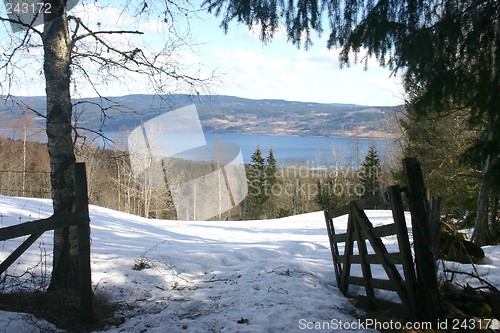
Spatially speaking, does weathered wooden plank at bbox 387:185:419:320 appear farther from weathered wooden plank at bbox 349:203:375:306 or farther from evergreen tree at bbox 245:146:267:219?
evergreen tree at bbox 245:146:267:219

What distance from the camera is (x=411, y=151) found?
21.7 metres

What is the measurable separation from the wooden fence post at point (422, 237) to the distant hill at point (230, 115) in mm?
4008

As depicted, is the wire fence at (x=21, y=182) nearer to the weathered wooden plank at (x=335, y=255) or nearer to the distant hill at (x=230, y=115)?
the distant hill at (x=230, y=115)

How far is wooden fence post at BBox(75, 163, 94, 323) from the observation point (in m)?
4.53

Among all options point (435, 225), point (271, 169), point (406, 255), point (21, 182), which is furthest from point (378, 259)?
point (271, 169)

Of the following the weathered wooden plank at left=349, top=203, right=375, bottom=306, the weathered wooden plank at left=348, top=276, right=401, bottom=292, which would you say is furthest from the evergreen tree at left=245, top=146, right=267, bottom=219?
the weathered wooden plank at left=349, top=203, right=375, bottom=306

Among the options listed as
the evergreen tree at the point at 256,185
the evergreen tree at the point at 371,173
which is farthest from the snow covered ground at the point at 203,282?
the evergreen tree at the point at 256,185

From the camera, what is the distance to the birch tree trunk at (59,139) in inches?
211

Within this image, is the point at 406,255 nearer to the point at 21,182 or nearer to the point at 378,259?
the point at 378,259

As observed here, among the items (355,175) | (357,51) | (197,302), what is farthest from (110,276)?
(355,175)

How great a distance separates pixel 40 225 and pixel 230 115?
690 cm

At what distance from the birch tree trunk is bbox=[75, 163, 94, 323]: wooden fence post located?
876mm

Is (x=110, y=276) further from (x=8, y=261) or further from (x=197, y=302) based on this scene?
(x=8, y=261)

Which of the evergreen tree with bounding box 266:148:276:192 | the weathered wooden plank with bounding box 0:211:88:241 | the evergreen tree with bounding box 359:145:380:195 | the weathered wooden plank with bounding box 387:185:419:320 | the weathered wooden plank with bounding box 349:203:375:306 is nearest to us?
Result: the weathered wooden plank with bounding box 0:211:88:241
